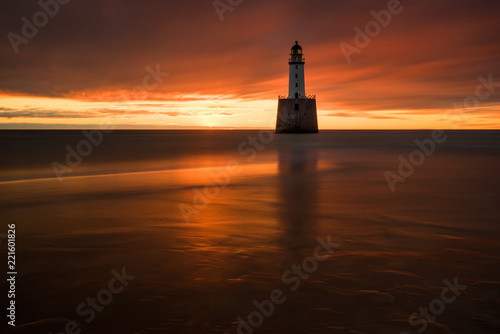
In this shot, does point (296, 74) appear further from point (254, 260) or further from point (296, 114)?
point (254, 260)

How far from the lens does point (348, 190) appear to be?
12.3m

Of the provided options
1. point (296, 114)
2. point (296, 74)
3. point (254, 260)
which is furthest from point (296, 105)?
point (254, 260)

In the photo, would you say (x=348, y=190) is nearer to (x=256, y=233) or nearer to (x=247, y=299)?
(x=256, y=233)

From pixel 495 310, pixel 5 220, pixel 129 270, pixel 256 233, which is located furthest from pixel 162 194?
pixel 495 310
